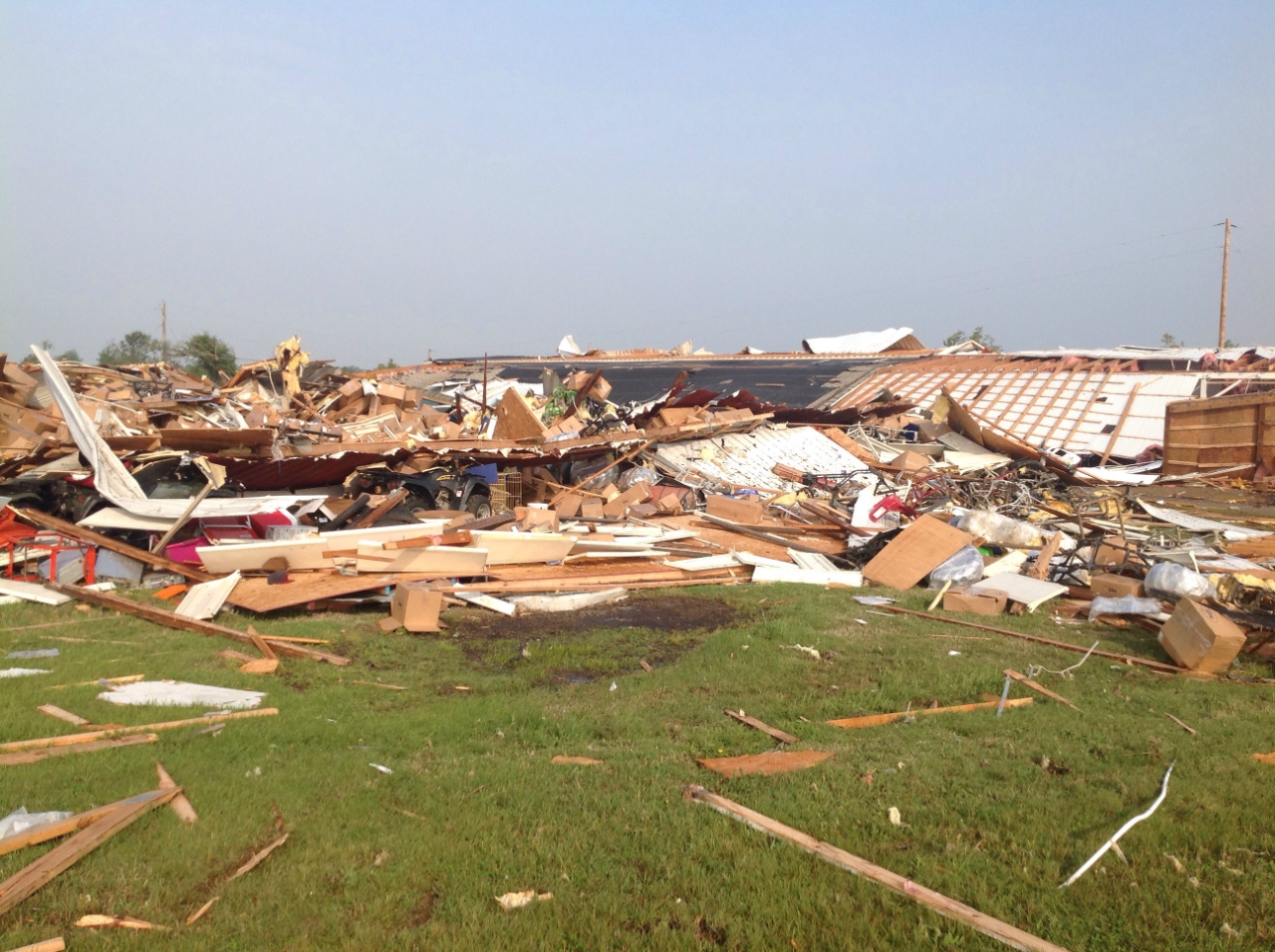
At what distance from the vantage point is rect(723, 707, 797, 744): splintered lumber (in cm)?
532

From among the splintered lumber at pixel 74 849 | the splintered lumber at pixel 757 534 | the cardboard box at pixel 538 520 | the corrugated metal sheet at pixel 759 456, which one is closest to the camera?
the splintered lumber at pixel 74 849

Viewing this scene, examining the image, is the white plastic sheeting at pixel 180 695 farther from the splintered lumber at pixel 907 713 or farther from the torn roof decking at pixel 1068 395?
the torn roof decking at pixel 1068 395

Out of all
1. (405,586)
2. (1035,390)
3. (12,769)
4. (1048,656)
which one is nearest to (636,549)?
(405,586)

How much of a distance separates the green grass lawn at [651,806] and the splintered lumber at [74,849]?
0.16 ft

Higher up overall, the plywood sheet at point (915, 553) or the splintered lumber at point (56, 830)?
the splintered lumber at point (56, 830)

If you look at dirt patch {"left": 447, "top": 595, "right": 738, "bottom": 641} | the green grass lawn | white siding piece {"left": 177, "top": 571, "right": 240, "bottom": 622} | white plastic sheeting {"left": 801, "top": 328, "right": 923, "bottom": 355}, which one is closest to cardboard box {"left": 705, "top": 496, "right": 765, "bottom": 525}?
dirt patch {"left": 447, "top": 595, "right": 738, "bottom": 641}

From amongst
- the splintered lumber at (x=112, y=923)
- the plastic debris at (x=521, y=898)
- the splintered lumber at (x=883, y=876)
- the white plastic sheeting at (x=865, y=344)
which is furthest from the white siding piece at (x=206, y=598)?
the white plastic sheeting at (x=865, y=344)

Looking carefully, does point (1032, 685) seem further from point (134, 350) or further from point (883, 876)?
point (134, 350)

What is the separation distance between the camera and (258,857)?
3.71 metres

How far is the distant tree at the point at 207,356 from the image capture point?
44688 mm

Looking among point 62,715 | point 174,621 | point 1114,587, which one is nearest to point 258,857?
point 62,715

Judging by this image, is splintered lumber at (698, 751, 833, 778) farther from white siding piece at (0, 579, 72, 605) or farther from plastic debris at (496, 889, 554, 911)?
white siding piece at (0, 579, 72, 605)

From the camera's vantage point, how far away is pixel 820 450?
19531mm

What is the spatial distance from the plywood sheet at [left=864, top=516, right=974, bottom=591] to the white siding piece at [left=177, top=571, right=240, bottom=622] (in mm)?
7518
